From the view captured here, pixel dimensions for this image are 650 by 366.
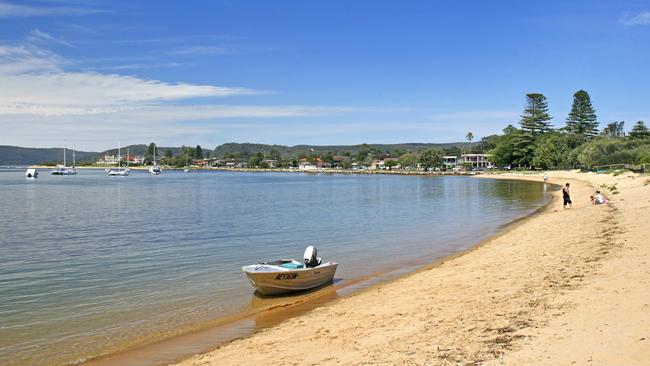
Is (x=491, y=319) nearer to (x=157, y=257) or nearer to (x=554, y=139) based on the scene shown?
→ (x=157, y=257)

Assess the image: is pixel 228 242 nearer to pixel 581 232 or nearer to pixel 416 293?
pixel 416 293

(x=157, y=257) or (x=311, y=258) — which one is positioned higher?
(x=311, y=258)

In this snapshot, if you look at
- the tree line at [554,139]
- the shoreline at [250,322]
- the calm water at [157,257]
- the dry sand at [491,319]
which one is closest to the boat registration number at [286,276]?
the shoreline at [250,322]

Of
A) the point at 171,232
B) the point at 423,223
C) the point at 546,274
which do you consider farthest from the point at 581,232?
the point at 171,232

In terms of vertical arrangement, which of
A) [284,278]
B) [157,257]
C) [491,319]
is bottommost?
[157,257]

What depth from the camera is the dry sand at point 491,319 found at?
7.90 meters

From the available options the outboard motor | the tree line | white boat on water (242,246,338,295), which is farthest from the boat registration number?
the tree line

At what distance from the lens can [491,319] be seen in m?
10.1

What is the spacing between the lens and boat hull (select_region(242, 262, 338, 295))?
15414 millimetres

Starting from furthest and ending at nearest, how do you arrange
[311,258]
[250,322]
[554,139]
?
[554,139] < [311,258] < [250,322]

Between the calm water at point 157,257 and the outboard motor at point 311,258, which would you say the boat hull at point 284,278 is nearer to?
the outboard motor at point 311,258

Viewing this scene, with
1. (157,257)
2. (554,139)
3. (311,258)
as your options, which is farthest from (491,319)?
(554,139)

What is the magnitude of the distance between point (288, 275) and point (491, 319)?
7245 mm

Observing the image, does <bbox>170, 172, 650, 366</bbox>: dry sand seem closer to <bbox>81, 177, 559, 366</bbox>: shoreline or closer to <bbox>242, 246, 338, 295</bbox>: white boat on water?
<bbox>81, 177, 559, 366</bbox>: shoreline
